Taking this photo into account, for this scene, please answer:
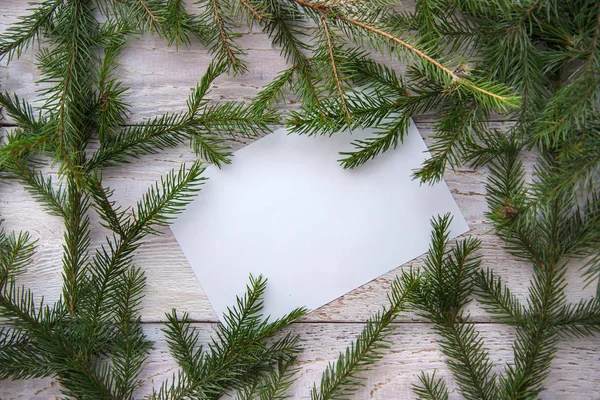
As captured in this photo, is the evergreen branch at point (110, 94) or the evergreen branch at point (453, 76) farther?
the evergreen branch at point (110, 94)

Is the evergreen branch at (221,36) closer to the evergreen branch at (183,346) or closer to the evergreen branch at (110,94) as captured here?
the evergreen branch at (110,94)

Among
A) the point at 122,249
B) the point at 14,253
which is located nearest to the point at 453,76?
the point at 122,249

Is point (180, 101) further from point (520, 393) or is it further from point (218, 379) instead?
point (520, 393)

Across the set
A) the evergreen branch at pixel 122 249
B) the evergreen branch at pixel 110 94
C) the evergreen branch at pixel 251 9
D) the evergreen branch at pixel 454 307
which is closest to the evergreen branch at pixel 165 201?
the evergreen branch at pixel 122 249

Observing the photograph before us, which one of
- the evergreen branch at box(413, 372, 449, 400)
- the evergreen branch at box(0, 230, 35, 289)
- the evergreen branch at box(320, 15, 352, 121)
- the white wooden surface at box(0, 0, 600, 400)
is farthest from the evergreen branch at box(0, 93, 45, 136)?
the evergreen branch at box(413, 372, 449, 400)

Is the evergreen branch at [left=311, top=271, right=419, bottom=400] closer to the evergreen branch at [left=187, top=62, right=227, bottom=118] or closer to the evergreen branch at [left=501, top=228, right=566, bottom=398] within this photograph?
the evergreen branch at [left=501, top=228, right=566, bottom=398]

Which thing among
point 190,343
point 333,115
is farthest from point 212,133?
point 190,343
